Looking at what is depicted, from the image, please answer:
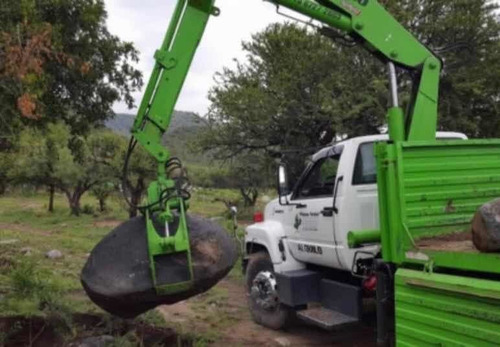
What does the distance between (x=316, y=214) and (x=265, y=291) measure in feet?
4.90

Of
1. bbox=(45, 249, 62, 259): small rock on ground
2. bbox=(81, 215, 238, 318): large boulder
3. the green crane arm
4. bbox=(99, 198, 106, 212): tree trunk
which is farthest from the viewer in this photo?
bbox=(99, 198, 106, 212): tree trunk

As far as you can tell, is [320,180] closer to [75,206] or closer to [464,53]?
[464,53]

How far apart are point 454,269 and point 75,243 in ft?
50.4

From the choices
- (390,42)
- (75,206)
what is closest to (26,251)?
(390,42)

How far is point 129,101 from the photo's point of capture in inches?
419

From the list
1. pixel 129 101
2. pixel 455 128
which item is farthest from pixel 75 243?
pixel 455 128

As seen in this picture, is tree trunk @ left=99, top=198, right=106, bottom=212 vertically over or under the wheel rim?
over

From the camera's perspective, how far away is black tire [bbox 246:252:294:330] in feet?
22.7

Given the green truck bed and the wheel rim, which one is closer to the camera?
the green truck bed

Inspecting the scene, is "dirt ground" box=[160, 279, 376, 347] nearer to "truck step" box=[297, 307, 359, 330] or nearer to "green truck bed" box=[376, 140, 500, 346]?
"truck step" box=[297, 307, 359, 330]

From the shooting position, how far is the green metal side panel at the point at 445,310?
9.86 feet

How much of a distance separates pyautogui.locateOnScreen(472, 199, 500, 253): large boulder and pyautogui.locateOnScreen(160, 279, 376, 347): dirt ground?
345 centimetres

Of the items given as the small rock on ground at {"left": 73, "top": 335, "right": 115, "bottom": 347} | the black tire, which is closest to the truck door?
the black tire

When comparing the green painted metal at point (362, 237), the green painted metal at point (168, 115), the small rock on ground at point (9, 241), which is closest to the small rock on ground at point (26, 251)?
the small rock on ground at point (9, 241)
